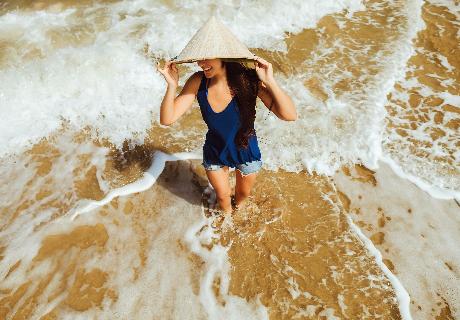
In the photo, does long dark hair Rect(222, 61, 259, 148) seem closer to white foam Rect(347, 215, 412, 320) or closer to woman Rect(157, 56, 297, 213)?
woman Rect(157, 56, 297, 213)

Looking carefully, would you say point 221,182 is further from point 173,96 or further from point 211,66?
point 211,66

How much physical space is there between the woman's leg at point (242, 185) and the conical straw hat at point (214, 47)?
3.88ft

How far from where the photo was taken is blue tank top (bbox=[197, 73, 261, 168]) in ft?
8.91

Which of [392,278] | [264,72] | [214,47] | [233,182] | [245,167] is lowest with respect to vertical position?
[392,278]

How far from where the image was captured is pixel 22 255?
3732 millimetres

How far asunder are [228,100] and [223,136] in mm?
295

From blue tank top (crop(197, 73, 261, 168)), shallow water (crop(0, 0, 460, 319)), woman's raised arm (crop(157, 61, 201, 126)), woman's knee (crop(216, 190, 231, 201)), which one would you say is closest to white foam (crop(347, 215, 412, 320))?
shallow water (crop(0, 0, 460, 319))

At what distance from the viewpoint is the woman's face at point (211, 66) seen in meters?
2.47

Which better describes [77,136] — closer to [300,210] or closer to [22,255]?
[22,255]

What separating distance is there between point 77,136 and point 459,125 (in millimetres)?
5078

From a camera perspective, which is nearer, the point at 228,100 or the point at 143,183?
the point at 228,100

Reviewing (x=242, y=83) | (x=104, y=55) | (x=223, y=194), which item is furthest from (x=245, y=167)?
(x=104, y=55)

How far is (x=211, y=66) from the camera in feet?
8.22

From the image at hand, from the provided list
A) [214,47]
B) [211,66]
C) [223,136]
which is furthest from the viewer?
[223,136]
